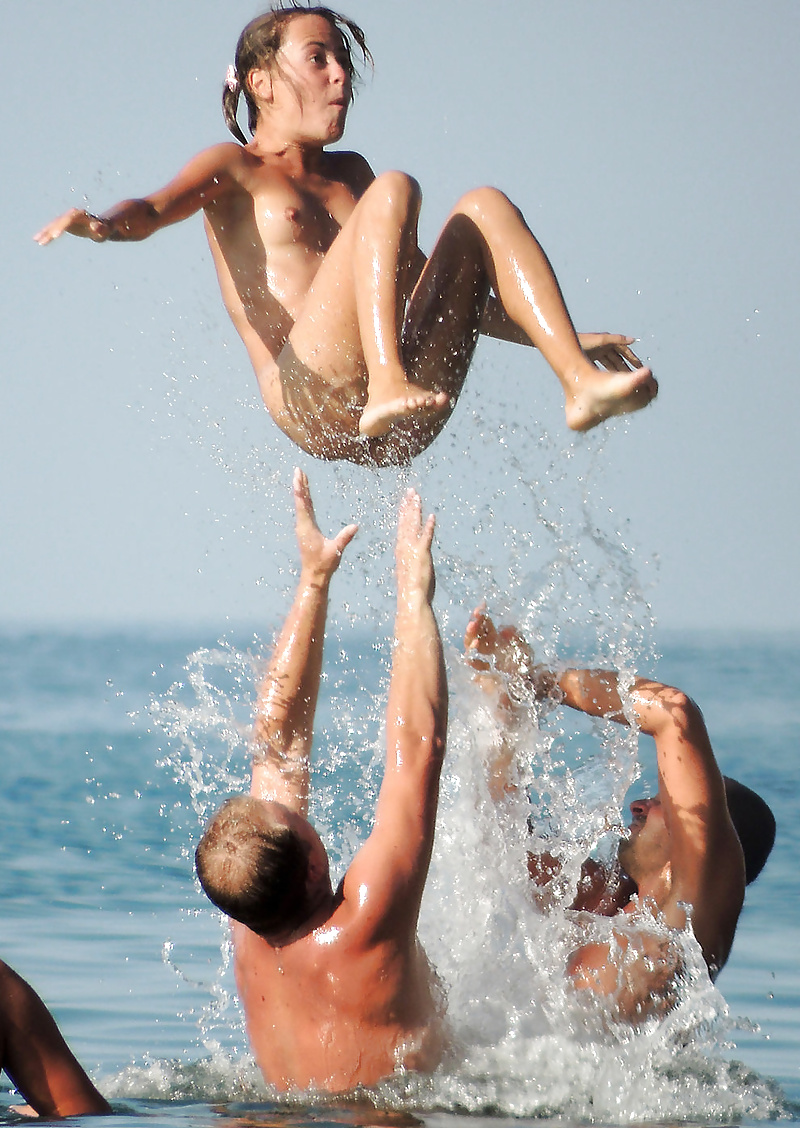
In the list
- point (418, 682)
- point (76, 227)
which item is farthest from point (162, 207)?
point (418, 682)

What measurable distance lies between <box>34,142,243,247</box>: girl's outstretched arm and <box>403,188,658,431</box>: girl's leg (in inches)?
31.3

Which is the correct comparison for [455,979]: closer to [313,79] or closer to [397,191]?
[397,191]

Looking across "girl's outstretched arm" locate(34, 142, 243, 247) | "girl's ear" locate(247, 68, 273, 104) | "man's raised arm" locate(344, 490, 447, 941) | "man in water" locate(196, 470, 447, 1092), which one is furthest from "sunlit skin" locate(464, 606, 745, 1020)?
"girl's ear" locate(247, 68, 273, 104)

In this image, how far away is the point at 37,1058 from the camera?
4477mm

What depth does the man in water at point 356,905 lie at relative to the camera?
15.3 ft

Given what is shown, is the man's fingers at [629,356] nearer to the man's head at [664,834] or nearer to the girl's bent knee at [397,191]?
the girl's bent knee at [397,191]

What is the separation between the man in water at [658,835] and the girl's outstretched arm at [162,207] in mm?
1696

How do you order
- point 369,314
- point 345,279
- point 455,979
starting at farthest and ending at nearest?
point 455,979 < point 345,279 < point 369,314

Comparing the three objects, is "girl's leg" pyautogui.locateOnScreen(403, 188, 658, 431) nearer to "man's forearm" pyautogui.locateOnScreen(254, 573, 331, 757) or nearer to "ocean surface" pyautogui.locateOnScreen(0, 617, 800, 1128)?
"man's forearm" pyautogui.locateOnScreen(254, 573, 331, 757)

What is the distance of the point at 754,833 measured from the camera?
236 inches

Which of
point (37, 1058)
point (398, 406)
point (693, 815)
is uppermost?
point (398, 406)

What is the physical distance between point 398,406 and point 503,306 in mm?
682

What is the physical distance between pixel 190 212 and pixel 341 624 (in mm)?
1856

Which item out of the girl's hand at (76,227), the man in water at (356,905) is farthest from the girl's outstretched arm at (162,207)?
the man in water at (356,905)
